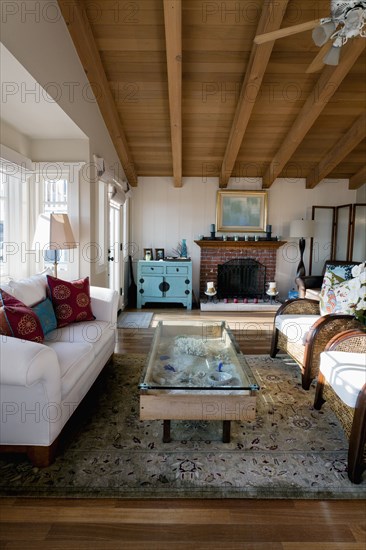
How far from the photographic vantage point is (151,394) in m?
1.94

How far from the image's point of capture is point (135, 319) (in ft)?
17.1

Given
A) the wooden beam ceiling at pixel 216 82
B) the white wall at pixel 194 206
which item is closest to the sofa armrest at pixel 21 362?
the wooden beam ceiling at pixel 216 82

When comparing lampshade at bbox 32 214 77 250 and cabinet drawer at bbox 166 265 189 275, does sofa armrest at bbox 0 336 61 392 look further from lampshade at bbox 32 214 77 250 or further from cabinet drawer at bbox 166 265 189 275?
cabinet drawer at bbox 166 265 189 275

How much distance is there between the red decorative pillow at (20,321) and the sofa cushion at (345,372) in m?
1.80

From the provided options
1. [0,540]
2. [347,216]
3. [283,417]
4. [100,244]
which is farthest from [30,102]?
[347,216]

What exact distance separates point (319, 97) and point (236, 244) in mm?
2816

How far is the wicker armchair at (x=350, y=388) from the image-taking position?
1.79 meters

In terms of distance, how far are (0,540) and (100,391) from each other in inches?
53.9

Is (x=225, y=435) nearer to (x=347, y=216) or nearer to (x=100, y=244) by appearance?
(x=100, y=244)

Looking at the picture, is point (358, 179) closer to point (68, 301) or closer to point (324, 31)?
point (324, 31)

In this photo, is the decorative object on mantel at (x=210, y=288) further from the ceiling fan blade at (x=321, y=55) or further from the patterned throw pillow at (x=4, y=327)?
the patterned throw pillow at (x=4, y=327)

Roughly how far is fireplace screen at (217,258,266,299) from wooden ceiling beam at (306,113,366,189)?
1.85 meters

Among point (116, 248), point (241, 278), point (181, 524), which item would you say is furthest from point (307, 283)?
point (181, 524)

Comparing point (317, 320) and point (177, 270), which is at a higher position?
point (177, 270)
